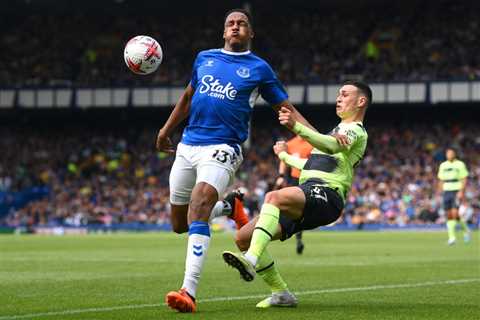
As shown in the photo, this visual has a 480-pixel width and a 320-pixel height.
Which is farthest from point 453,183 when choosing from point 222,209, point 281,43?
point 281,43

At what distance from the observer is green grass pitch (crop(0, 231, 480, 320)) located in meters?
7.94

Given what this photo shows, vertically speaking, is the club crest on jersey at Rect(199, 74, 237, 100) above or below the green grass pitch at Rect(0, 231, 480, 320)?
above

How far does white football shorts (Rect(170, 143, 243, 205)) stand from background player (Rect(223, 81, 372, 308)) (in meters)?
0.40

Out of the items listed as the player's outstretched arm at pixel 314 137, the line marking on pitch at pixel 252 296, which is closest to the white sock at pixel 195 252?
the line marking on pitch at pixel 252 296

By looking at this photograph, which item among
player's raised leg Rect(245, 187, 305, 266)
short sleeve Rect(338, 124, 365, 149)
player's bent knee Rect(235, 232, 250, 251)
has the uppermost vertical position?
short sleeve Rect(338, 124, 365, 149)

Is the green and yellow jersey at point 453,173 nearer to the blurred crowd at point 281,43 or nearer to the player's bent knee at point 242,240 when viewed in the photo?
the player's bent knee at point 242,240

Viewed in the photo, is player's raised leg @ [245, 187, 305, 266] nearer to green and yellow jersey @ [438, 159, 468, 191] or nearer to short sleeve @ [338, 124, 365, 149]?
short sleeve @ [338, 124, 365, 149]

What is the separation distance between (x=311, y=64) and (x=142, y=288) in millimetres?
40798

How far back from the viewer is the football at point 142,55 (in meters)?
9.61

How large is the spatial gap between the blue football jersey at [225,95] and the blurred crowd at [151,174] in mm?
32343

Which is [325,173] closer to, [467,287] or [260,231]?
[260,231]

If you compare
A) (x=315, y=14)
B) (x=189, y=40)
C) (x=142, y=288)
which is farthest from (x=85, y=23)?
(x=142, y=288)

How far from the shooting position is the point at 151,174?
49375 millimetres

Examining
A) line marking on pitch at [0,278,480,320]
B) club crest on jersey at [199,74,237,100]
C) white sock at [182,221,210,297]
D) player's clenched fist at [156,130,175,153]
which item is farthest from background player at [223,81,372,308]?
player's clenched fist at [156,130,175,153]
